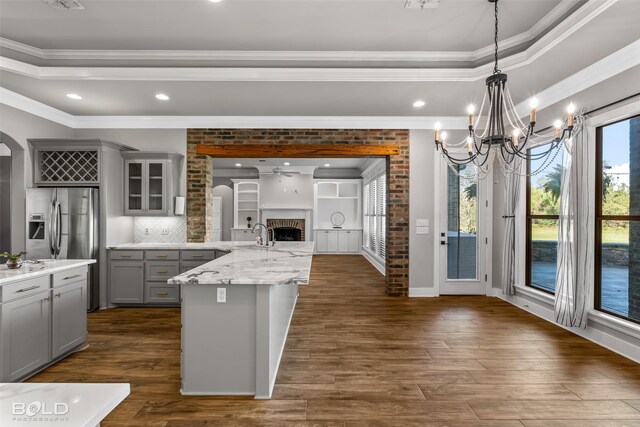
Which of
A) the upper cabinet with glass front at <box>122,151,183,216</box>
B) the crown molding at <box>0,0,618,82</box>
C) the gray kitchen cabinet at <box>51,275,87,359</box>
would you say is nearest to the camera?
the gray kitchen cabinet at <box>51,275,87,359</box>

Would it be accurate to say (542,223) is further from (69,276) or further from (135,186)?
(135,186)

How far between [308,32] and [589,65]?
111 inches

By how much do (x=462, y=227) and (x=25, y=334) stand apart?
5330 mm

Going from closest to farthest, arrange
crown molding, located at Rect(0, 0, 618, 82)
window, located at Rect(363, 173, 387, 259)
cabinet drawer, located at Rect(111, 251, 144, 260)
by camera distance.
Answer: crown molding, located at Rect(0, 0, 618, 82) → cabinet drawer, located at Rect(111, 251, 144, 260) → window, located at Rect(363, 173, 387, 259)

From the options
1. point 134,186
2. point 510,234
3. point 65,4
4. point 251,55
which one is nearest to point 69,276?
point 134,186

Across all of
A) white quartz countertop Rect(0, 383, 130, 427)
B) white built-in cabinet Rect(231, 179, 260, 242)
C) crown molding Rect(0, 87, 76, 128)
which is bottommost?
white quartz countertop Rect(0, 383, 130, 427)

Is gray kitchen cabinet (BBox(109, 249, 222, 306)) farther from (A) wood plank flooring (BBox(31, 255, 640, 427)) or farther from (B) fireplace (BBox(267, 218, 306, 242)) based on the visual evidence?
(B) fireplace (BBox(267, 218, 306, 242))

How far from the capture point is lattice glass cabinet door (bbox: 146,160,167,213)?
4863 millimetres

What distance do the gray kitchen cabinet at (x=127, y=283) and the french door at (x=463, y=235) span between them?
4.45 m

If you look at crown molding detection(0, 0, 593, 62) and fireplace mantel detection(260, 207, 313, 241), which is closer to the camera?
crown molding detection(0, 0, 593, 62)

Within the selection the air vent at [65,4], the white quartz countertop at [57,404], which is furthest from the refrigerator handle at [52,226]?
the white quartz countertop at [57,404]

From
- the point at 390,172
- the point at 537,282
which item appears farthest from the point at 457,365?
the point at 390,172

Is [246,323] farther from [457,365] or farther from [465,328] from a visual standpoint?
[465,328]

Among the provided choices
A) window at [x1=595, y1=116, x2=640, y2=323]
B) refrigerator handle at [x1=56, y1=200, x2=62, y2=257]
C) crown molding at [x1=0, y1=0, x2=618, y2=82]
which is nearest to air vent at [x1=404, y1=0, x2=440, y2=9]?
crown molding at [x1=0, y1=0, x2=618, y2=82]
